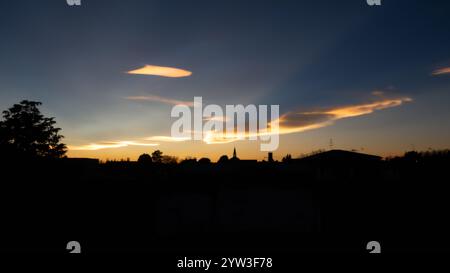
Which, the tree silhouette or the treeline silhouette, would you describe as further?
the tree silhouette

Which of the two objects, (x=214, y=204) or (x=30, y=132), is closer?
(x=214, y=204)

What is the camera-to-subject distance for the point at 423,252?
15867 mm

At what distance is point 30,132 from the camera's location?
47.3m

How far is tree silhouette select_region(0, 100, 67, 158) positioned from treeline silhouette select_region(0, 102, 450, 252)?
25868 mm

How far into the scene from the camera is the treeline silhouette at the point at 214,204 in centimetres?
2123

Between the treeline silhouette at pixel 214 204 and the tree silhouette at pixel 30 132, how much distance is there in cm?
2587

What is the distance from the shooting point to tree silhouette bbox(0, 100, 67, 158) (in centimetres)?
4594

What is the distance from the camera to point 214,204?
21.9m

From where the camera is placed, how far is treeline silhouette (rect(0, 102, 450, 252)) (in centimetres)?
2123

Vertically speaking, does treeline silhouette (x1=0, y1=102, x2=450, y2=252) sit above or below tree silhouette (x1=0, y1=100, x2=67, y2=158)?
below

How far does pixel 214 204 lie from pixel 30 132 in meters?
38.8

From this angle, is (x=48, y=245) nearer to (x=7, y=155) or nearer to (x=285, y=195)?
(x=7, y=155)

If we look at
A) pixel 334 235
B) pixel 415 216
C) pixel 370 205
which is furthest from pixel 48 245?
pixel 415 216
